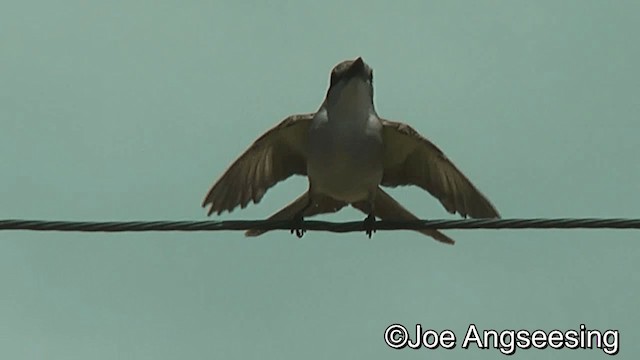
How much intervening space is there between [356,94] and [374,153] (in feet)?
1.49

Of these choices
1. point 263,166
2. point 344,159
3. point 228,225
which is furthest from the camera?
point 263,166

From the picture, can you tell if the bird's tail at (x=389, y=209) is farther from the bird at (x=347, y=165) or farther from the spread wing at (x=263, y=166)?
the spread wing at (x=263, y=166)

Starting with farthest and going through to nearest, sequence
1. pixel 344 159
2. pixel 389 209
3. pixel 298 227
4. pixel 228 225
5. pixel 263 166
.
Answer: pixel 263 166
pixel 389 209
pixel 344 159
pixel 298 227
pixel 228 225

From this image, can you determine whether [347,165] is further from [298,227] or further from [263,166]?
[298,227]

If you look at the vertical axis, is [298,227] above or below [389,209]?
below

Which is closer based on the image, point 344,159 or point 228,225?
point 228,225

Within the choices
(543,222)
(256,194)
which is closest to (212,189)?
(256,194)

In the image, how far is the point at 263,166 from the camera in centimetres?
1170

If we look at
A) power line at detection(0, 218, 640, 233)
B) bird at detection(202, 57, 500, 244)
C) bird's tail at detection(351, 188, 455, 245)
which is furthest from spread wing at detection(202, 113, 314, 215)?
power line at detection(0, 218, 640, 233)

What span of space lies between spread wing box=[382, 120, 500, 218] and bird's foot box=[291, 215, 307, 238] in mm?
1095

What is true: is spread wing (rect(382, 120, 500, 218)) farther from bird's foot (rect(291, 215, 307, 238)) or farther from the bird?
bird's foot (rect(291, 215, 307, 238))

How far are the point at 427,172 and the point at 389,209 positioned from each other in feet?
1.32

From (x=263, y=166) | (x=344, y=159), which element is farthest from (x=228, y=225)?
(x=263, y=166)

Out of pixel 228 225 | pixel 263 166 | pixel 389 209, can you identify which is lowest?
pixel 228 225
